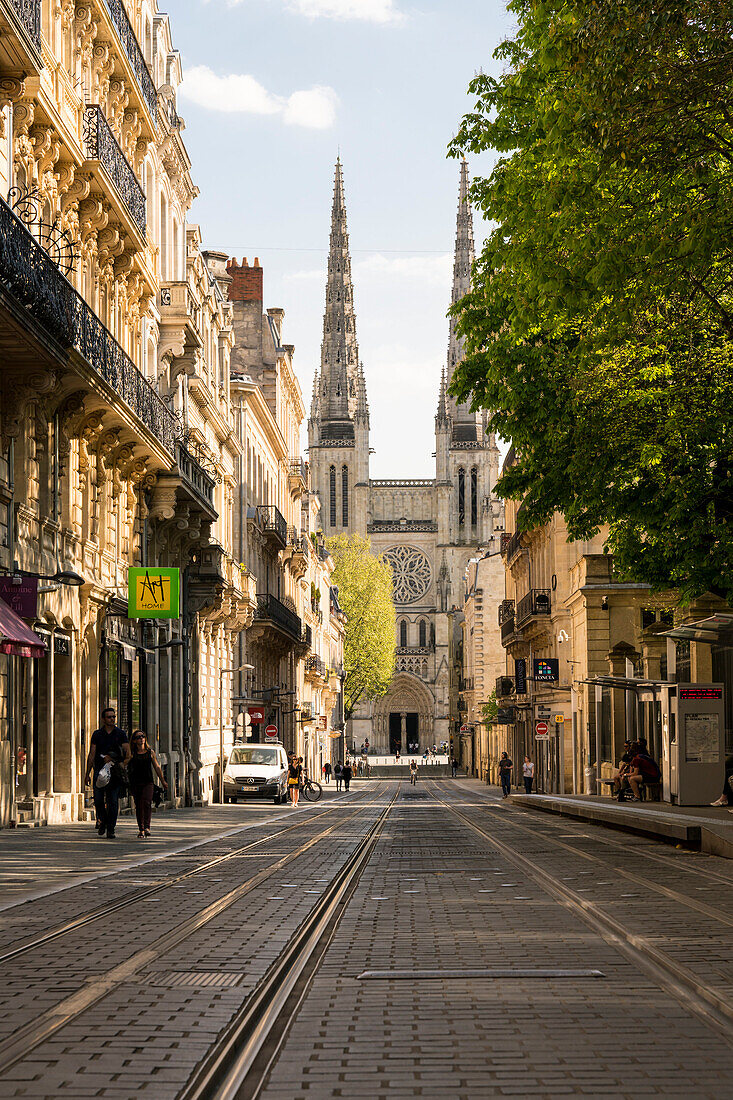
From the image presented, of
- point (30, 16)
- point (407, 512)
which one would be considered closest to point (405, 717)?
point (407, 512)

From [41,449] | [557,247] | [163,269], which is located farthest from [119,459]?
[557,247]

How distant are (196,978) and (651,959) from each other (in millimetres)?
2613

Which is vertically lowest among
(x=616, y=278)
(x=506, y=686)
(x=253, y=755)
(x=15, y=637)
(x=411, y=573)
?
(x=253, y=755)

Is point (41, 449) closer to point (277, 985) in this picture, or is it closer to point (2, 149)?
point (2, 149)

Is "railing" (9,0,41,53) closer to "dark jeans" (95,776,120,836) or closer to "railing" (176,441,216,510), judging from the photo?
"dark jeans" (95,776,120,836)

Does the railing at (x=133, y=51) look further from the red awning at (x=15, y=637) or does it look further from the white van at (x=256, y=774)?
the white van at (x=256, y=774)

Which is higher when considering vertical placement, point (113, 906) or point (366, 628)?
point (366, 628)

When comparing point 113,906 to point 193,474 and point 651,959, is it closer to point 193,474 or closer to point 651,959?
point 651,959

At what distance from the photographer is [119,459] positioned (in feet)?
91.9

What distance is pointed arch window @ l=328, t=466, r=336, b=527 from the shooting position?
150125 mm

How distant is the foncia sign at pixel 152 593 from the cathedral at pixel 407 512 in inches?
4651

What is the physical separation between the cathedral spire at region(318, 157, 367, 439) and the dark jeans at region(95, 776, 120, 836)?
13216 centimetres

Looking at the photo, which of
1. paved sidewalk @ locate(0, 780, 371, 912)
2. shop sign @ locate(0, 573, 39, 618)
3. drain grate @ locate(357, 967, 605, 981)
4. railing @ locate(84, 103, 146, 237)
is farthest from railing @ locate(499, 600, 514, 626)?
drain grate @ locate(357, 967, 605, 981)

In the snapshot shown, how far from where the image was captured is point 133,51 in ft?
96.9
